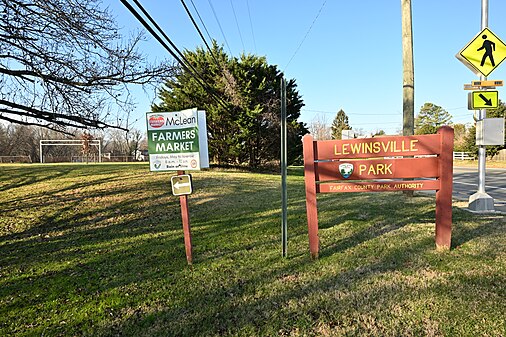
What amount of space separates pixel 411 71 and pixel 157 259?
8912mm

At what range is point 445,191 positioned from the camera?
13.9ft

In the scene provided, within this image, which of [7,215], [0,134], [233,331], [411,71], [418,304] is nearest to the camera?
[233,331]

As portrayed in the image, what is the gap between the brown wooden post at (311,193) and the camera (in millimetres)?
4270

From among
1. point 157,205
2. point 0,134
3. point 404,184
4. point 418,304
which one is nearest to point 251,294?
point 418,304

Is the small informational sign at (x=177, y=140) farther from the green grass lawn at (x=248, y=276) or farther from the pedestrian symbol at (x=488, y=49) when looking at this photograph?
the pedestrian symbol at (x=488, y=49)

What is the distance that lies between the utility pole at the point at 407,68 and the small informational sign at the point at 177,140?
7273 mm

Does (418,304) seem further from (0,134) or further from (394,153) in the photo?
(0,134)

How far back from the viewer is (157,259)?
449cm

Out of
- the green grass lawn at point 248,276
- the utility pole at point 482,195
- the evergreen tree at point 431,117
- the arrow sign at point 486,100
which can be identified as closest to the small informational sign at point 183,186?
the green grass lawn at point 248,276

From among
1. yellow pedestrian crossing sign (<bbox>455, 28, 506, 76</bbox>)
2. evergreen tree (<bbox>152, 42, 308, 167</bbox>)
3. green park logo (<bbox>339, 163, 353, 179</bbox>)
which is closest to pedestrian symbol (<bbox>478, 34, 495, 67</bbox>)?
yellow pedestrian crossing sign (<bbox>455, 28, 506, 76</bbox>)

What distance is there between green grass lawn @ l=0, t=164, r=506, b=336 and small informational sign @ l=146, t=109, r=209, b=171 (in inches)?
56.7

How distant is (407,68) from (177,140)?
8.10m

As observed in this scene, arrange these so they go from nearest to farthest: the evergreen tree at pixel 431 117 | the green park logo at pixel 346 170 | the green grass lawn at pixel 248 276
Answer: the green grass lawn at pixel 248 276 → the green park logo at pixel 346 170 → the evergreen tree at pixel 431 117

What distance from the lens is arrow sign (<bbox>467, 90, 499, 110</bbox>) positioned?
633 centimetres
